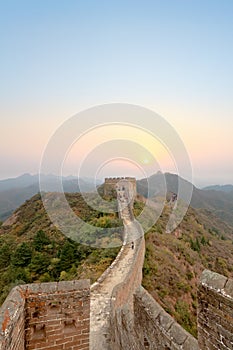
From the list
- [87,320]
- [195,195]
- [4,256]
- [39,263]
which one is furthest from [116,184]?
[195,195]

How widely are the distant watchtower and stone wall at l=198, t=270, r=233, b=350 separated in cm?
2912

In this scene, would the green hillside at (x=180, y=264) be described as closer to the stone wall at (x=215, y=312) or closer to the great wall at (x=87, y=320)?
the great wall at (x=87, y=320)

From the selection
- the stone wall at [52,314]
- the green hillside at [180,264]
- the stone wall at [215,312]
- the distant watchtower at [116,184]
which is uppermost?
the distant watchtower at [116,184]

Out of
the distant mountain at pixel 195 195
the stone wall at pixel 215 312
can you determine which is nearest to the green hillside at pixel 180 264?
the distant mountain at pixel 195 195

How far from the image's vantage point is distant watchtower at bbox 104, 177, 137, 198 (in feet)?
106

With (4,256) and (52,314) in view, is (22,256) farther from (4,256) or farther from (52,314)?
(52,314)

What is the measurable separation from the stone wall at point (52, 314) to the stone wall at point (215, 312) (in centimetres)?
219

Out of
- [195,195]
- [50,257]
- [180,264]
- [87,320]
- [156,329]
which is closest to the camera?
[156,329]

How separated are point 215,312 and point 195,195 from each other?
82654 millimetres

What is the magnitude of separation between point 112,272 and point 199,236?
1965cm

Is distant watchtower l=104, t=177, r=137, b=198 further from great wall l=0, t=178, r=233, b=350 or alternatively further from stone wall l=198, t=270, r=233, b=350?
stone wall l=198, t=270, r=233, b=350

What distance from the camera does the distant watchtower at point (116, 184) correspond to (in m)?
32.4

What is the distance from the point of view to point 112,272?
1260cm

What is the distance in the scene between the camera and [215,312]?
7.96 ft
